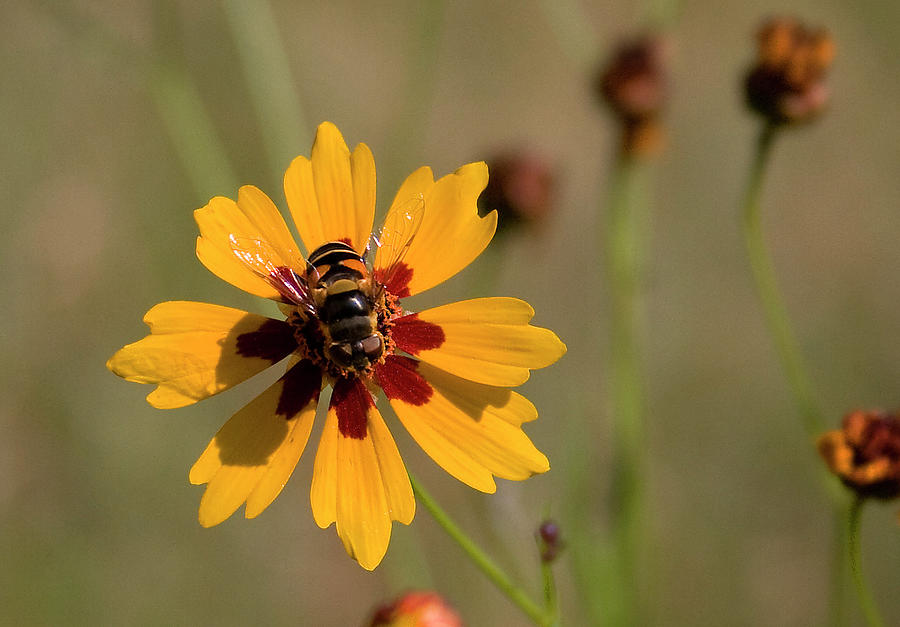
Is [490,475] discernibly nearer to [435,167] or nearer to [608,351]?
[608,351]

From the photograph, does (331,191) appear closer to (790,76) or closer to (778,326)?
(778,326)

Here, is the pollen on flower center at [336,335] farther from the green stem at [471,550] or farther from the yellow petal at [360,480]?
the green stem at [471,550]

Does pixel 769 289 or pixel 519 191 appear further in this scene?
pixel 519 191

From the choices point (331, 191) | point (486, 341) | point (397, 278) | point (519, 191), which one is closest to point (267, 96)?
point (519, 191)

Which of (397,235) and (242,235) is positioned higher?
(242,235)

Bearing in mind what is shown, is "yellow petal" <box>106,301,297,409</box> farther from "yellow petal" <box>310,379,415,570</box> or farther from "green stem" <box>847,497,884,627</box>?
"green stem" <box>847,497,884,627</box>

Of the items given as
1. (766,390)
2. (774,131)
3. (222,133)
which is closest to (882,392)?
(766,390)
